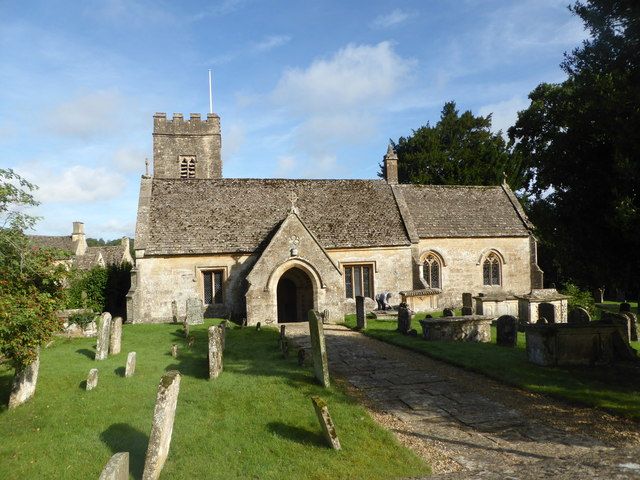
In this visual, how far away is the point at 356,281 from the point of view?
1044 inches

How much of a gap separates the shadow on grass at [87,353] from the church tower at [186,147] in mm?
23894

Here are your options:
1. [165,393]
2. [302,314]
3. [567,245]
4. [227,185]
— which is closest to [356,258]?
[302,314]

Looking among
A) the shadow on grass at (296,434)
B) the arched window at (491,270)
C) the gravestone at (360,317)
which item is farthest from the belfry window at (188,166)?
the shadow on grass at (296,434)

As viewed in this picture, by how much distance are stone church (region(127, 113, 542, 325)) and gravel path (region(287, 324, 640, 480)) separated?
10753 millimetres

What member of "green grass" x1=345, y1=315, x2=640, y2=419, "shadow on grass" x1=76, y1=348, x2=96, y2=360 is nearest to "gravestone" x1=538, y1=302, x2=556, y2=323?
"green grass" x1=345, y1=315, x2=640, y2=419

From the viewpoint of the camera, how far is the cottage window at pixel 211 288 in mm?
24719

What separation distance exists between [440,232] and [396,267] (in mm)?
4049

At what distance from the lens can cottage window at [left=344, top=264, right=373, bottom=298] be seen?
26.5m

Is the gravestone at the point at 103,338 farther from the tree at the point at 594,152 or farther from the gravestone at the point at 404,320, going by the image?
the tree at the point at 594,152

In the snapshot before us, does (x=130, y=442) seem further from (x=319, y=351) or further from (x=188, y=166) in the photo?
(x=188, y=166)

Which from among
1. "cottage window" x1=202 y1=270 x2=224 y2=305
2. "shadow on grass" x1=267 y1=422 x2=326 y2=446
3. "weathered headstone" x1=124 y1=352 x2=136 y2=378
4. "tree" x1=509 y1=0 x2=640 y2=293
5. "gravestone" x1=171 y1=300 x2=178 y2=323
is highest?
"tree" x1=509 y1=0 x2=640 y2=293

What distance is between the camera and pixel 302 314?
25.5m

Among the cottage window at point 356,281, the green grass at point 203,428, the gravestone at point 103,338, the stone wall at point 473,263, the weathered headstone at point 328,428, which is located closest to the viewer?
the green grass at point 203,428

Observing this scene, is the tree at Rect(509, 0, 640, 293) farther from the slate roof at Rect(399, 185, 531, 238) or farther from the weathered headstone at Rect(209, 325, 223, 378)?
the slate roof at Rect(399, 185, 531, 238)
